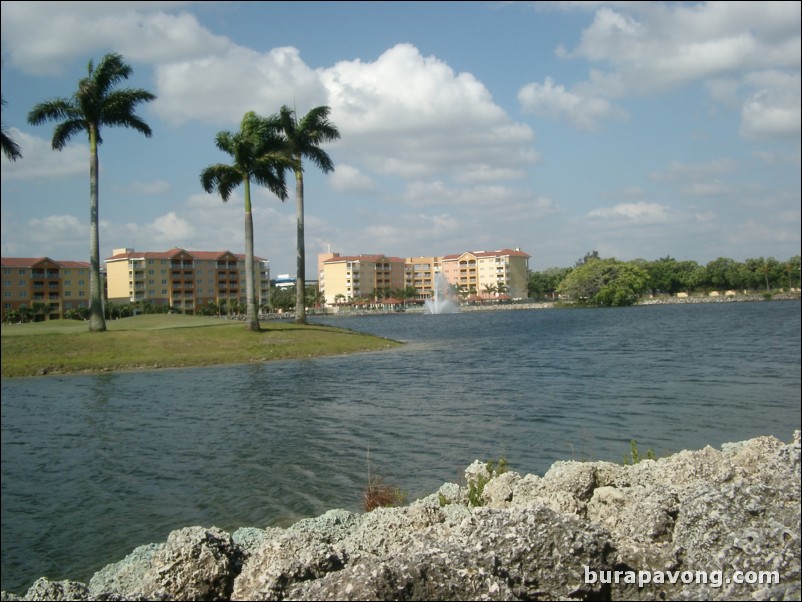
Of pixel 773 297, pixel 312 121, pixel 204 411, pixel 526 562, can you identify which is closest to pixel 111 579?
pixel 526 562

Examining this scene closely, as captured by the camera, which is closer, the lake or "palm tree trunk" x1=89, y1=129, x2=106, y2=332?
the lake

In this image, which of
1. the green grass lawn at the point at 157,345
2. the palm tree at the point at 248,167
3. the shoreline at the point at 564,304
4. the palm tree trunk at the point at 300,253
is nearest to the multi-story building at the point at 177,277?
the shoreline at the point at 564,304

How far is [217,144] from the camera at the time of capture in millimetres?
42188

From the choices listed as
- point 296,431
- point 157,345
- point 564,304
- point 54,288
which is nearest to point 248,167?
point 157,345

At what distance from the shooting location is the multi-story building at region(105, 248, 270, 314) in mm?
104125

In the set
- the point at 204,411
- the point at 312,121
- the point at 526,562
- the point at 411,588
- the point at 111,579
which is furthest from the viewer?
the point at 312,121

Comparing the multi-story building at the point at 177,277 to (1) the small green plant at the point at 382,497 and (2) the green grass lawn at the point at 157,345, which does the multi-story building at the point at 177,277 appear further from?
(1) the small green plant at the point at 382,497

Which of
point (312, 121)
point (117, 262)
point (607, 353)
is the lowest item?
point (607, 353)

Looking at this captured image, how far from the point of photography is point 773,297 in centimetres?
14662

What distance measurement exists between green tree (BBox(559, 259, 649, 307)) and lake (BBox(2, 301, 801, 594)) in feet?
411

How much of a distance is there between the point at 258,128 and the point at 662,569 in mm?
42064

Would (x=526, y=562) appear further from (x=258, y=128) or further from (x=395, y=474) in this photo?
(x=258, y=128)

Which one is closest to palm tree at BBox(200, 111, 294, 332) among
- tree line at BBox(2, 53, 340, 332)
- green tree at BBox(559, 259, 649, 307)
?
tree line at BBox(2, 53, 340, 332)

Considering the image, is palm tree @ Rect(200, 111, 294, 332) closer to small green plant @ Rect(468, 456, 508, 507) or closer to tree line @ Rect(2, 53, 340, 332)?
tree line @ Rect(2, 53, 340, 332)
